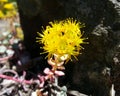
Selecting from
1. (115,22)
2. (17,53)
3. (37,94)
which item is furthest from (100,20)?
(17,53)

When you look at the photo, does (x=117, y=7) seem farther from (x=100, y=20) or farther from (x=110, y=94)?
(x=110, y=94)

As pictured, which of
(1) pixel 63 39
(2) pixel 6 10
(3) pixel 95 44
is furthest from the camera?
(2) pixel 6 10

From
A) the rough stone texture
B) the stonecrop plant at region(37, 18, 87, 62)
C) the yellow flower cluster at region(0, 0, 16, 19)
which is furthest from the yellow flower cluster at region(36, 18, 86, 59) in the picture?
the yellow flower cluster at region(0, 0, 16, 19)

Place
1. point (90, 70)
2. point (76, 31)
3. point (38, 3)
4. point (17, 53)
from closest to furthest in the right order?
point (76, 31), point (90, 70), point (38, 3), point (17, 53)

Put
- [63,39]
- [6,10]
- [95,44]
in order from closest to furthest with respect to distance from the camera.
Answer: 1. [63,39]
2. [95,44]
3. [6,10]

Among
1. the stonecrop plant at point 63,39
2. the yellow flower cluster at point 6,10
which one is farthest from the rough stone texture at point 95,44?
the yellow flower cluster at point 6,10

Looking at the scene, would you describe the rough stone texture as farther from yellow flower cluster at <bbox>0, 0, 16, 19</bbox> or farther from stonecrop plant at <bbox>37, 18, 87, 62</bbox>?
yellow flower cluster at <bbox>0, 0, 16, 19</bbox>

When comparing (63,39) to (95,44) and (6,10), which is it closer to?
(95,44)

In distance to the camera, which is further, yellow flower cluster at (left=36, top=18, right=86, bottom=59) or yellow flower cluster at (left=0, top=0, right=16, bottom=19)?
yellow flower cluster at (left=0, top=0, right=16, bottom=19)

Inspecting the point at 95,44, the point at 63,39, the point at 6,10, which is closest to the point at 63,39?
the point at 63,39
